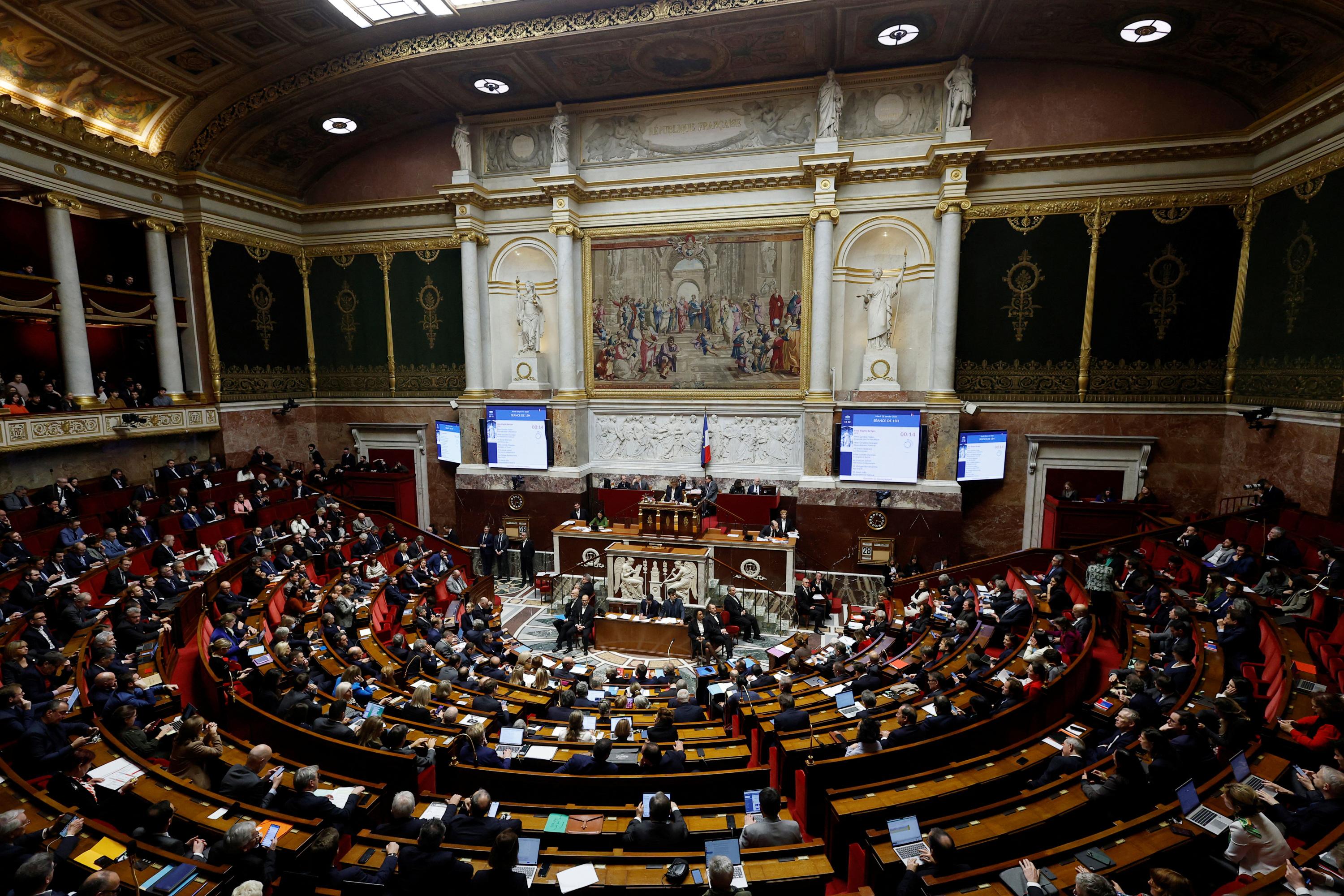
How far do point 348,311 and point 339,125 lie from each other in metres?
5.41

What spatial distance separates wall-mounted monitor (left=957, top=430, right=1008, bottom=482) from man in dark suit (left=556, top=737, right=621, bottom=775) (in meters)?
12.6

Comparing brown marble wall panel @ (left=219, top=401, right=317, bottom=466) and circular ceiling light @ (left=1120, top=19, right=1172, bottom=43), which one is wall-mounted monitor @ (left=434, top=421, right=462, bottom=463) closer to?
brown marble wall panel @ (left=219, top=401, right=317, bottom=466)

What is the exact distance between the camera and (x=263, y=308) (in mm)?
18516

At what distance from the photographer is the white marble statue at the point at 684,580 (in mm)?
13586

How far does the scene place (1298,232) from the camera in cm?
1221

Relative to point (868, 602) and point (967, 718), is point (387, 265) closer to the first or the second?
point (868, 602)

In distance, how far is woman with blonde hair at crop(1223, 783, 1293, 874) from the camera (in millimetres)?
→ 4160

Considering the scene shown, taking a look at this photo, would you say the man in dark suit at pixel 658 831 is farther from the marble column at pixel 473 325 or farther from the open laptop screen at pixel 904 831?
the marble column at pixel 473 325

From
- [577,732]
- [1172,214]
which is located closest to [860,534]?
[1172,214]

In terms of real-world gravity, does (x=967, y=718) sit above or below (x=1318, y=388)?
below

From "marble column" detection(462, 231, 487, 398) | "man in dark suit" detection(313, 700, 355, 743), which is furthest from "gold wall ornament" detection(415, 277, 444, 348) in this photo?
"man in dark suit" detection(313, 700, 355, 743)

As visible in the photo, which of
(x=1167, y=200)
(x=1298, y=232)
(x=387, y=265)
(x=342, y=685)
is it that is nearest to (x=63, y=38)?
(x=387, y=265)

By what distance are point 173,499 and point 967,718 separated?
634 inches

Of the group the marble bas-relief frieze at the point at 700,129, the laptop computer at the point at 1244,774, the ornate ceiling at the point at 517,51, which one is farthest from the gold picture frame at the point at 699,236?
the laptop computer at the point at 1244,774
